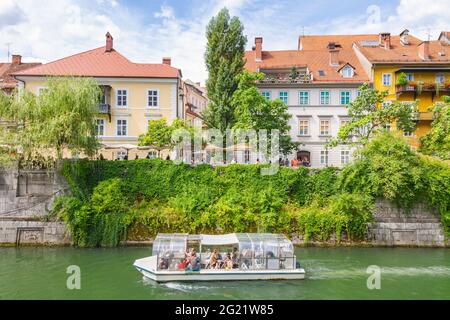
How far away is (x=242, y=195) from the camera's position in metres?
27.1

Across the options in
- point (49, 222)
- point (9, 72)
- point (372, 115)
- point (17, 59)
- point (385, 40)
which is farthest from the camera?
point (17, 59)

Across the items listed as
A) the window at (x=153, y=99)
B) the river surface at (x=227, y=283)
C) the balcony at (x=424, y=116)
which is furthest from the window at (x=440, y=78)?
the window at (x=153, y=99)

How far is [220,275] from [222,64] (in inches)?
819

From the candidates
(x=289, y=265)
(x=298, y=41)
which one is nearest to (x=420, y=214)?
(x=289, y=265)

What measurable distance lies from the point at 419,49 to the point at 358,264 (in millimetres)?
27822

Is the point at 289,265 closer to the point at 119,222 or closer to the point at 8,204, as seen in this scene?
the point at 119,222

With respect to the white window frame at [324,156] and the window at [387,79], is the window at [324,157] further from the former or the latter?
the window at [387,79]

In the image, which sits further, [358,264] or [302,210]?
[302,210]

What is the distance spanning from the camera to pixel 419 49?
135ft

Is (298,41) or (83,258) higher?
(298,41)

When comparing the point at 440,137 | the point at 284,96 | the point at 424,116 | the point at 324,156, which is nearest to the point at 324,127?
the point at 324,156

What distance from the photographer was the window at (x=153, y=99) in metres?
36.8

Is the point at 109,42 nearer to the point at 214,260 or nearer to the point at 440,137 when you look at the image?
the point at 214,260
